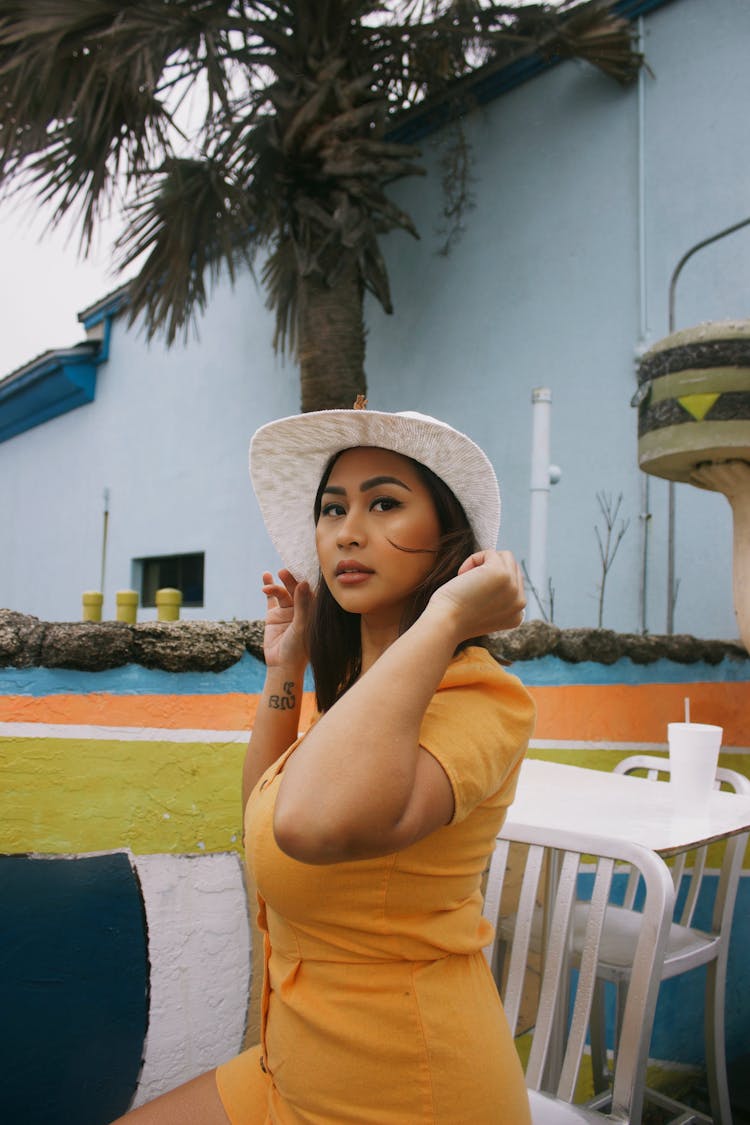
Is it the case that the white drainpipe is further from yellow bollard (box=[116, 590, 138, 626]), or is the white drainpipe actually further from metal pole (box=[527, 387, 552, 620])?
yellow bollard (box=[116, 590, 138, 626])

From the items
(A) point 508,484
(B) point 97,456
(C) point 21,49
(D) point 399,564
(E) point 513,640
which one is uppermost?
(C) point 21,49

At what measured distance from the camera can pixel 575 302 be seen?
16.0 feet

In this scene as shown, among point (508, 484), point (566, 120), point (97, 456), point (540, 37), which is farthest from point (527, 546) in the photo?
point (97, 456)

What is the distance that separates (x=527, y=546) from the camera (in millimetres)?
5000

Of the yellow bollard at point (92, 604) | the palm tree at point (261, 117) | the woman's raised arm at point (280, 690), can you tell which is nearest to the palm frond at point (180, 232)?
the palm tree at point (261, 117)

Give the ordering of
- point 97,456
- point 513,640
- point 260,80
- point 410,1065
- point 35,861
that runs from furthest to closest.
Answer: point 97,456 < point 260,80 < point 513,640 < point 35,861 < point 410,1065

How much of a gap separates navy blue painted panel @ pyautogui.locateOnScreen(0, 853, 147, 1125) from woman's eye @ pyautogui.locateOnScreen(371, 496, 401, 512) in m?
0.87

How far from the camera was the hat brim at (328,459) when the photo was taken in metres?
1.14

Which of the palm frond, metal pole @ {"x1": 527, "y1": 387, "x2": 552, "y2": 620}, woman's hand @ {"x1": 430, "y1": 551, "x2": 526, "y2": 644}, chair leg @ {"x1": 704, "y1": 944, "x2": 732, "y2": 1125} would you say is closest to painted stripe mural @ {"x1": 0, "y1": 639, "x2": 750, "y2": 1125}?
woman's hand @ {"x1": 430, "y1": 551, "x2": 526, "y2": 644}

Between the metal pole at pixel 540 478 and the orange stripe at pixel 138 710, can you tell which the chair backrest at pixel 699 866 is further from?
the orange stripe at pixel 138 710

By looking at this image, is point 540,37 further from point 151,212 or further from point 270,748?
point 270,748

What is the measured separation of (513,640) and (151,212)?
3.75 metres

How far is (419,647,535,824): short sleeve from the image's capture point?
38.0 inches

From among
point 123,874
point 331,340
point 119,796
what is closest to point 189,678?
point 119,796
